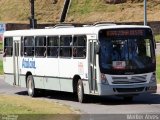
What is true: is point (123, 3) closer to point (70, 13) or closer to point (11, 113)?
point (70, 13)

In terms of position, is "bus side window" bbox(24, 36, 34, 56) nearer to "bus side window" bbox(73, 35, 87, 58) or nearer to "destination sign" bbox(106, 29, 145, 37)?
"bus side window" bbox(73, 35, 87, 58)

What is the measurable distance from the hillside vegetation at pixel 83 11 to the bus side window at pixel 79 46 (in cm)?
4489

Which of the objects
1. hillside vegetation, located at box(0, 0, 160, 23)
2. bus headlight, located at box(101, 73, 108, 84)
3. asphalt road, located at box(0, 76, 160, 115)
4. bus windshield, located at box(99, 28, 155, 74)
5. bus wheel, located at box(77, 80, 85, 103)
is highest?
hillside vegetation, located at box(0, 0, 160, 23)

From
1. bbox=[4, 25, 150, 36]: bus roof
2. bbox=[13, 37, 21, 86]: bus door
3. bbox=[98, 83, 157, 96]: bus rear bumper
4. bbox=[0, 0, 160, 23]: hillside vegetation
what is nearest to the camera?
bbox=[98, 83, 157, 96]: bus rear bumper

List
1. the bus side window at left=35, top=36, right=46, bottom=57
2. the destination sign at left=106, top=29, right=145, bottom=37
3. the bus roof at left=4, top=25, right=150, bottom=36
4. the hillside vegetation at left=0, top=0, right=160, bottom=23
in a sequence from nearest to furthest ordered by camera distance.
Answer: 1. the destination sign at left=106, top=29, right=145, bottom=37
2. the bus roof at left=4, top=25, right=150, bottom=36
3. the bus side window at left=35, top=36, right=46, bottom=57
4. the hillside vegetation at left=0, top=0, right=160, bottom=23

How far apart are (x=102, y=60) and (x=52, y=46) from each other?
3.53m

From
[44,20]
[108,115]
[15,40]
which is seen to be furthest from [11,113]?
[44,20]

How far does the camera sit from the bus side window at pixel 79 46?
2220cm

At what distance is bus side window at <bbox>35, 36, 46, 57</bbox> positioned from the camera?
25.0 metres

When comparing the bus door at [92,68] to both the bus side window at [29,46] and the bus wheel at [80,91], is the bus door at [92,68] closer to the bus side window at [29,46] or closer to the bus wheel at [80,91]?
the bus wheel at [80,91]

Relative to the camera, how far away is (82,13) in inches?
2844

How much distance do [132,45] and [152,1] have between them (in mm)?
51530

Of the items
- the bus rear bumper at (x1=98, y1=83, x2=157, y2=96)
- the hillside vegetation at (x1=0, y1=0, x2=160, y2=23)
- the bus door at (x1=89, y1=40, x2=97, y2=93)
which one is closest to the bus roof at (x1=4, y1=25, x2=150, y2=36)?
the bus door at (x1=89, y1=40, x2=97, y2=93)

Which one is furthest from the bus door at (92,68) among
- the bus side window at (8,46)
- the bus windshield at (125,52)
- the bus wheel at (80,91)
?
the bus side window at (8,46)
